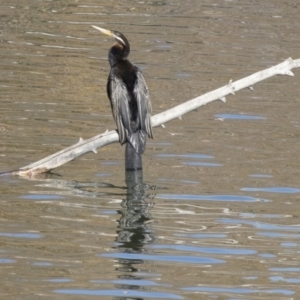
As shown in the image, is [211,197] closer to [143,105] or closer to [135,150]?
[135,150]

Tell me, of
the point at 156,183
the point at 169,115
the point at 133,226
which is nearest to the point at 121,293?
the point at 133,226

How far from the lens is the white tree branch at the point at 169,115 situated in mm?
9266

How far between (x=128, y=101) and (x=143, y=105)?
0.49 ft

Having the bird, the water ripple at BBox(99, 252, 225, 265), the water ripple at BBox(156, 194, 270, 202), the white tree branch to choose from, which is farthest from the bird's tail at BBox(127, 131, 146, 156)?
the water ripple at BBox(99, 252, 225, 265)

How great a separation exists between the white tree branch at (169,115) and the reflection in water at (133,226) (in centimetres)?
47

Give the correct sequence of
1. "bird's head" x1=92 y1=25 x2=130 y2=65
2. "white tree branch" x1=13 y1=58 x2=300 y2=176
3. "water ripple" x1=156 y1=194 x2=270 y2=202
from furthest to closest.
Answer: "bird's head" x1=92 y1=25 x2=130 y2=65, "water ripple" x1=156 y1=194 x2=270 y2=202, "white tree branch" x1=13 y1=58 x2=300 y2=176

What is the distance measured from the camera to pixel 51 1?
2319 centimetres

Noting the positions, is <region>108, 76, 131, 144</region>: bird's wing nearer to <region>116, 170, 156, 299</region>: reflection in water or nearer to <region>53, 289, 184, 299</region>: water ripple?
<region>116, 170, 156, 299</region>: reflection in water

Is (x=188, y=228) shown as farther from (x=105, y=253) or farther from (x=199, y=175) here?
(x=199, y=175)

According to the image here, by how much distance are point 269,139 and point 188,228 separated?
3716 mm

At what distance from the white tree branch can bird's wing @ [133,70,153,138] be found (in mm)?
115

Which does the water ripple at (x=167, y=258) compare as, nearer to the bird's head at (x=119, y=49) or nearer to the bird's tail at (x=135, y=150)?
the bird's tail at (x=135, y=150)

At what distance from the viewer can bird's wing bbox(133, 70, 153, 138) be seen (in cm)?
1002

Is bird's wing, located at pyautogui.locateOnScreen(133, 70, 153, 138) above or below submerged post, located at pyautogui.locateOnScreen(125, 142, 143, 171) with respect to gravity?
above
